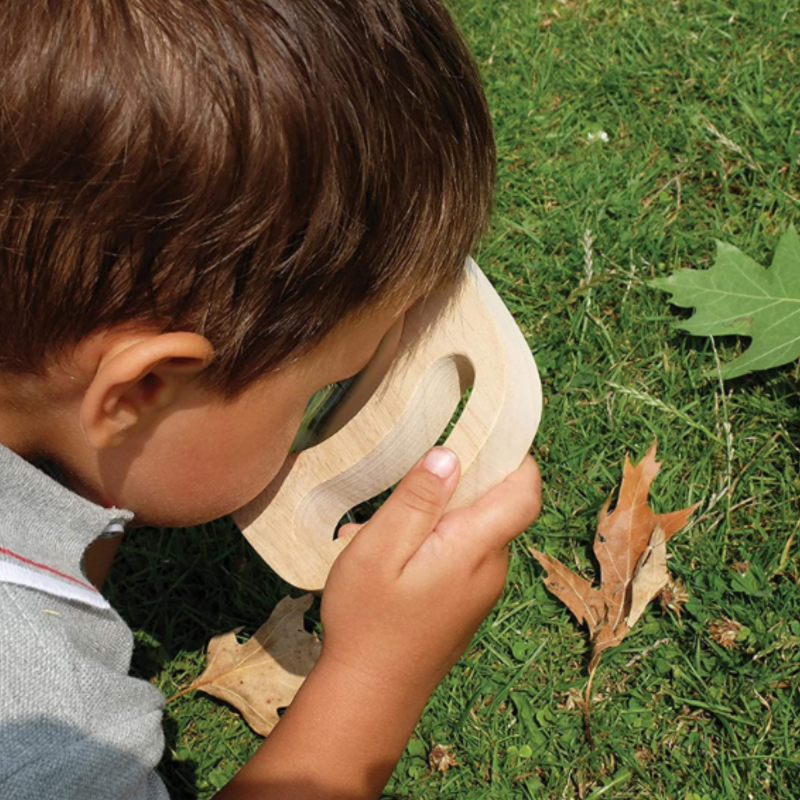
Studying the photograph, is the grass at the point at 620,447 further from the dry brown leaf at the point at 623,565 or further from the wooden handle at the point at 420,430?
the wooden handle at the point at 420,430

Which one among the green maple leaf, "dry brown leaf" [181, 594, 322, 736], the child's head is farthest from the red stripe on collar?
the green maple leaf

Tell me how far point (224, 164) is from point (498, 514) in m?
0.70

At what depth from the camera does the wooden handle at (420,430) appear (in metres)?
1.47

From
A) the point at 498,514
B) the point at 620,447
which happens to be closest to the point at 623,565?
the point at 620,447

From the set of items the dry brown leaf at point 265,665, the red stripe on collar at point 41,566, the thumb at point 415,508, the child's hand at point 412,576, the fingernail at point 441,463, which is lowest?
the dry brown leaf at point 265,665

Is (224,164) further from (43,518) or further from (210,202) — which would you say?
(43,518)

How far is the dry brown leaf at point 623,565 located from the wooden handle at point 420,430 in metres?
0.48

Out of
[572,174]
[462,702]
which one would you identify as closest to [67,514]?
[462,702]

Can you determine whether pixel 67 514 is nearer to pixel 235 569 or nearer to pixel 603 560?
pixel 235 569

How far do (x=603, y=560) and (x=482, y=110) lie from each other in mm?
1009

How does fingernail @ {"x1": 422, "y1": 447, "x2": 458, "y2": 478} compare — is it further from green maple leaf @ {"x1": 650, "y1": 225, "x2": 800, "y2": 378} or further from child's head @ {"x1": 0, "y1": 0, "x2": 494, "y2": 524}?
green maple leaf @ {"x1": 650, "y1": 225, "x2": 800, "y2": 378}

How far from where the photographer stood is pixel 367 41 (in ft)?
3.73

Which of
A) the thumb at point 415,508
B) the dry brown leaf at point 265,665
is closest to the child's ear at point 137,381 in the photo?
the thumb at point 415,508

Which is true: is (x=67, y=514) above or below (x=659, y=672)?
above
